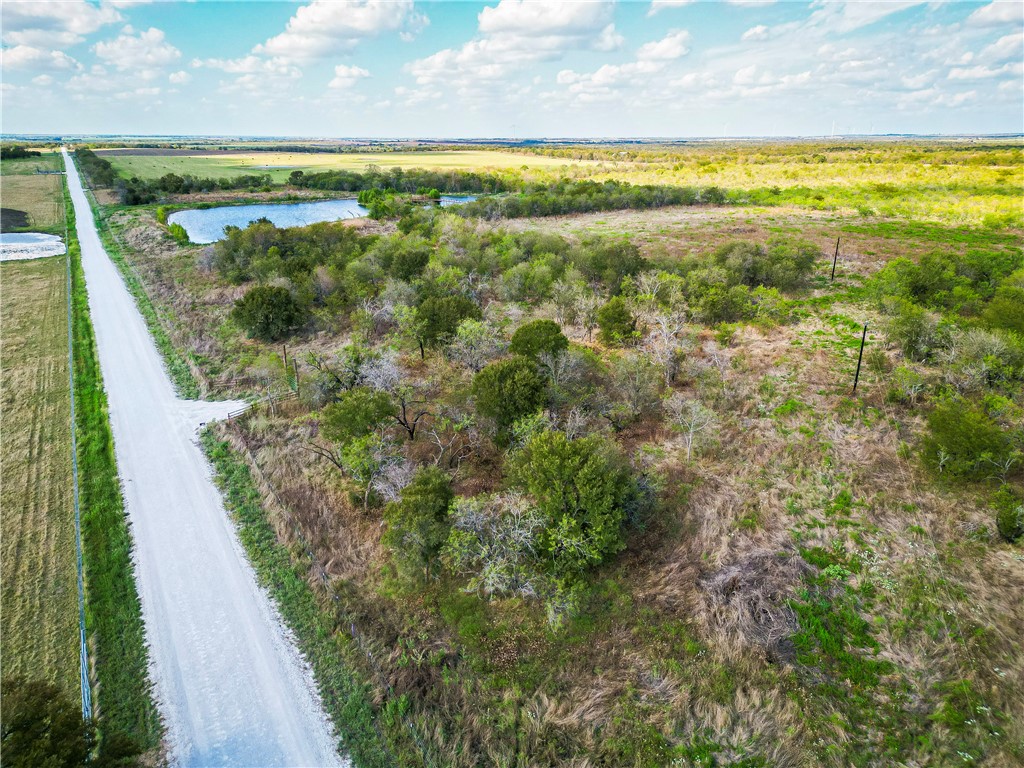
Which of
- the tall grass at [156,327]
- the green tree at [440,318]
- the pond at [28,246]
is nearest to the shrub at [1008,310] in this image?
the green tree at [440,318]

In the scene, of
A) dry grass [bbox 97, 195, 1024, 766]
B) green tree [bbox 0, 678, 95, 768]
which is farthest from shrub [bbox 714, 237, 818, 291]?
green tree [bbox 0, 678, 95, 768]

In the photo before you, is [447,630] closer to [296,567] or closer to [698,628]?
[296,567]

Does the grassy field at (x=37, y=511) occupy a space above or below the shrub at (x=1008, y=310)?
below

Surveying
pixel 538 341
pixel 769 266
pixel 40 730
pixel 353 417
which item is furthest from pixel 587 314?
pixel 40 730

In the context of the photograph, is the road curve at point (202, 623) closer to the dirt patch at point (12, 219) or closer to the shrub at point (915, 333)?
the shrub at point (915, 333)

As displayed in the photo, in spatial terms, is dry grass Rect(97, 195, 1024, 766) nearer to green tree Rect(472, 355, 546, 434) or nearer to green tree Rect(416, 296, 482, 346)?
green tree Rect(472, 355, 546, 434)

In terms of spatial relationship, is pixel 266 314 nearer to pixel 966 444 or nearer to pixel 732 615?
pixel 732 615
